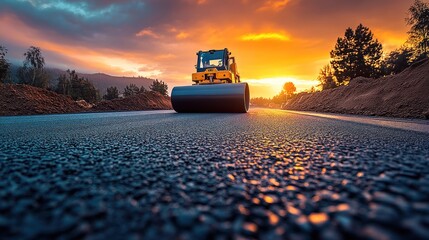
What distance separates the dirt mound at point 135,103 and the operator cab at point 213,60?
210 inches

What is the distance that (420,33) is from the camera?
22531 millimetres

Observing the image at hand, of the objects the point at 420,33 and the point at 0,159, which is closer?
the point at 0,159

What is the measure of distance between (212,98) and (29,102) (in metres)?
6.29

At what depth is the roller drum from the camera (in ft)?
17.0

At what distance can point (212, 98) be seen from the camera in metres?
5.28

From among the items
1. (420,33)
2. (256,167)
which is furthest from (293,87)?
(256,167)

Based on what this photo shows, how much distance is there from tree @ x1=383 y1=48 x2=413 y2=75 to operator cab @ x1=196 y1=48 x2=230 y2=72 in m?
22.1

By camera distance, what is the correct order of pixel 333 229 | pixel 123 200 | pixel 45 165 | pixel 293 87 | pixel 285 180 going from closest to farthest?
pixel 333 229 → pixel 123 200 → pixel 285 180 → pixel 45 165 → pixel 293 87

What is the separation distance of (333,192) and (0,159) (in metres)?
1.06

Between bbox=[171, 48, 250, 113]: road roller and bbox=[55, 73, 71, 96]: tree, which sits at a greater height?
bbox=[55, 73, 71, 96]: tree

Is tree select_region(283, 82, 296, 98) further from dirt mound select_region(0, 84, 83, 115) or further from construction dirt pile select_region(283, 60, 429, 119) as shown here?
dirt mound select_region(0, 84, 83, 115)

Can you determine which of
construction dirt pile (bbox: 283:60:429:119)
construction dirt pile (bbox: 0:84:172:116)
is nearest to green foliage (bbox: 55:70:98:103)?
construction dirt pile (bbox: 0:84:172:116)

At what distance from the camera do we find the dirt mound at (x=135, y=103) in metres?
10.6

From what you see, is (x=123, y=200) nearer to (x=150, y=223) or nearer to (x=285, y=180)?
(x=150, y=223)
